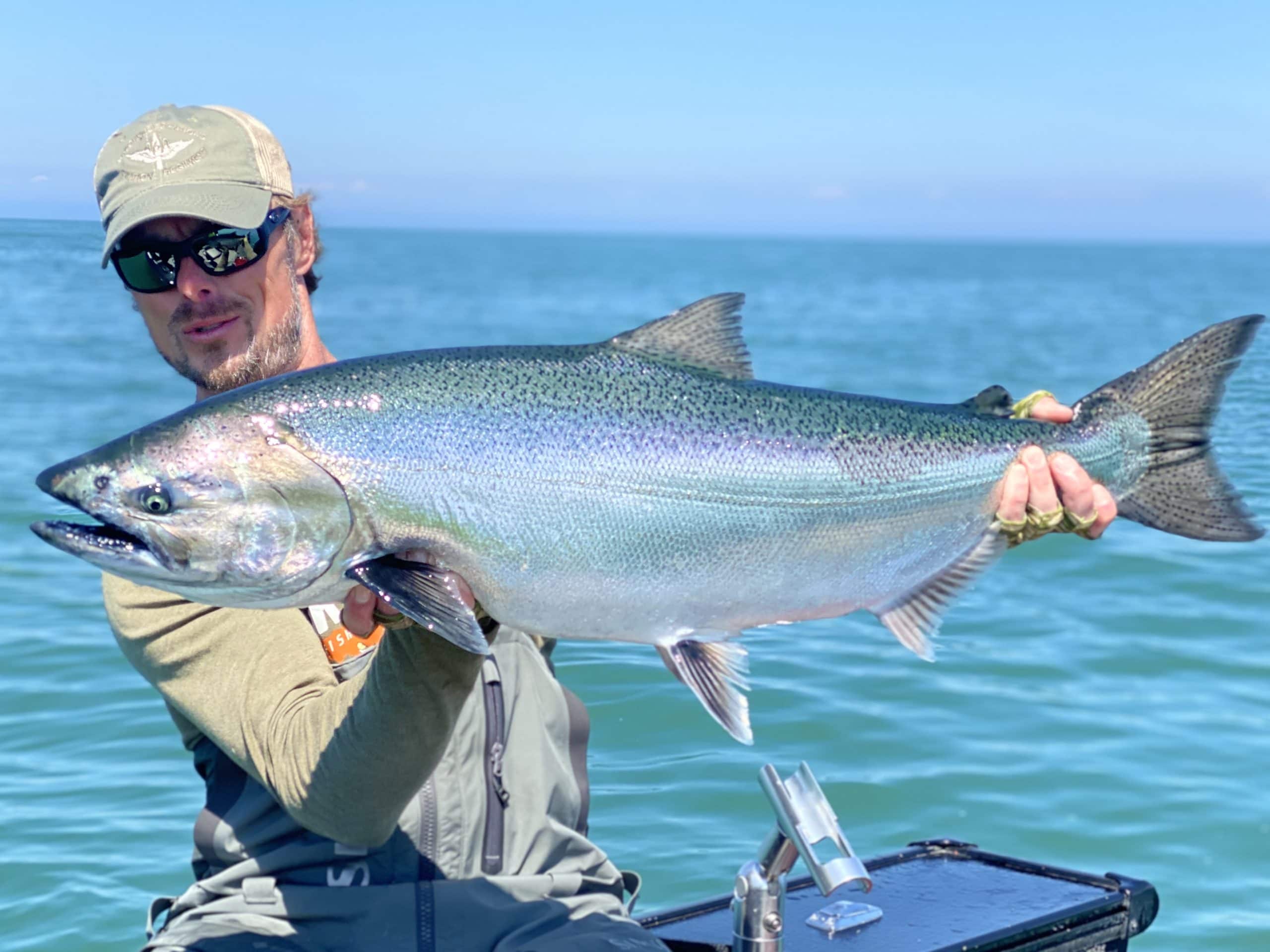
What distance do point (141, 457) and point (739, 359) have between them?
123 centimetres

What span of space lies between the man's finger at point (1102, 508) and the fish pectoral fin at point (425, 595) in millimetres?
1530

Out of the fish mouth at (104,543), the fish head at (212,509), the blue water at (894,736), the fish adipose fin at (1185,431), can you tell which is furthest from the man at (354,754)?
the blue water at (894,736)

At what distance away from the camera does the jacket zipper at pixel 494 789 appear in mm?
3525

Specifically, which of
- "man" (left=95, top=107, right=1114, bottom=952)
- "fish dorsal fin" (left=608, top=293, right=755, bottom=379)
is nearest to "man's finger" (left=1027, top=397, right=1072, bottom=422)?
"man" (left=95, top=107, right=1114, bottom=952)

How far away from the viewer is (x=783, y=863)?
342 centimetres

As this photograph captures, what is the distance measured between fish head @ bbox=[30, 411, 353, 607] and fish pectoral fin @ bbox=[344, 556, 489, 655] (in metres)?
0.10

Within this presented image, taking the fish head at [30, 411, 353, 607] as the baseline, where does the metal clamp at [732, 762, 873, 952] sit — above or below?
below

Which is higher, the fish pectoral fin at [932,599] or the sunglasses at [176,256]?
the sunglasses at [176,256]

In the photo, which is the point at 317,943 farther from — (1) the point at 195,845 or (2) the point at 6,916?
(2) the point at 6,916

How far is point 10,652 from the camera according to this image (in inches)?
344

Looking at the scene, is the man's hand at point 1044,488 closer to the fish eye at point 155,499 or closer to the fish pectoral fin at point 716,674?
the fish pectoral fin at point 716,674

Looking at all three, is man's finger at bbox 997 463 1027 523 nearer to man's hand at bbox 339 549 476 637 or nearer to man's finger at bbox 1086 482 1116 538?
man's finger at bbox 1086 482 1116 538

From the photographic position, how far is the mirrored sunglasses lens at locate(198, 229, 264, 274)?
3.91m

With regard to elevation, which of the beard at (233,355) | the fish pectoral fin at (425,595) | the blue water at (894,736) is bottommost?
the blue water at (894,736)
